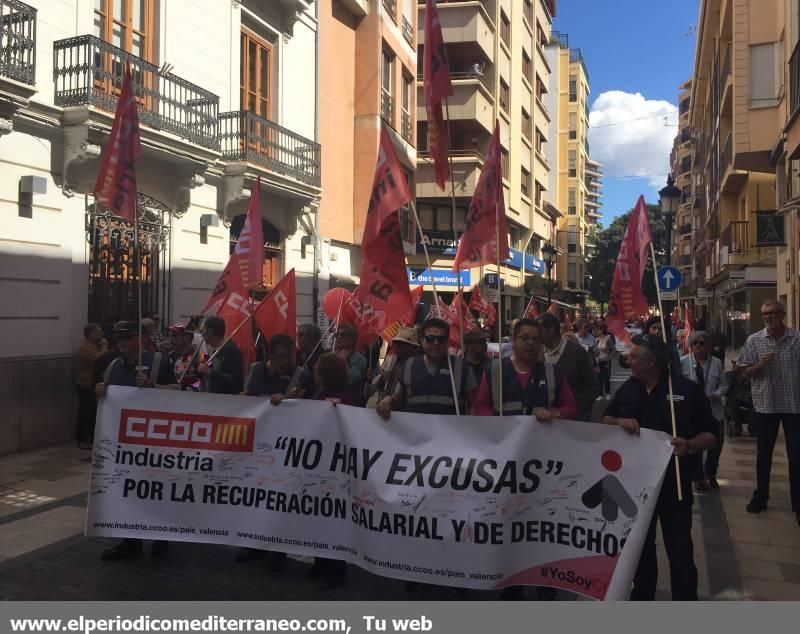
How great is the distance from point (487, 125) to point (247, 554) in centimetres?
3077

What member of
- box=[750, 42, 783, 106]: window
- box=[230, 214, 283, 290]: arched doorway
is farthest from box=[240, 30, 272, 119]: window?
box=[750, 42, 783, 106]: window

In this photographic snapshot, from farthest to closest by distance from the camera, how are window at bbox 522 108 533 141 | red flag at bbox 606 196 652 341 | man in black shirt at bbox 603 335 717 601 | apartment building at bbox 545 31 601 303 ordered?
apartment building at bbox 545 31 601 303 < window at bbox 522 108 533 141 < red flag at bbox 606 196 652 341 < man in black shirt at bbox 603 335 717 601

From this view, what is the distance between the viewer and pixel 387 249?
568 centimetres

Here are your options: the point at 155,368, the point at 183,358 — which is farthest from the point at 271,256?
the point at 155,368

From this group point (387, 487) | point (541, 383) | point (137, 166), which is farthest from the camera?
point (137, 166)

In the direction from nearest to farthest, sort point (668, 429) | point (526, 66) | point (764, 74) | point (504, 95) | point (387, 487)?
point (668, 429), point (387, 487), point (764, 74), point (504, 95), point (526, 66)

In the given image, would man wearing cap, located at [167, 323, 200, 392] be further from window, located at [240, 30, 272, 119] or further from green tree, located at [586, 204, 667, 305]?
green tree, located at [586, 204, 667, 305]

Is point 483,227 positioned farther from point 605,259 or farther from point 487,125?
point 605,259

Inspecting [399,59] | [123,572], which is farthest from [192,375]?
[399,59]

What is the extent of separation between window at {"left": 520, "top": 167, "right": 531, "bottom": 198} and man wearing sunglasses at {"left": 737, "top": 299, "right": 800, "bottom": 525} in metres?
35.8

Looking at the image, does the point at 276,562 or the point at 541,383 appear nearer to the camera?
the point at 541,383

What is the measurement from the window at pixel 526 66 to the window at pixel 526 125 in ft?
7.16

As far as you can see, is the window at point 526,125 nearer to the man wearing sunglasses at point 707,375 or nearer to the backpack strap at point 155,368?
the man wearing sunglasses at point 707,375

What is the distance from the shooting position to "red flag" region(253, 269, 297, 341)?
7.69 metres
